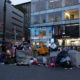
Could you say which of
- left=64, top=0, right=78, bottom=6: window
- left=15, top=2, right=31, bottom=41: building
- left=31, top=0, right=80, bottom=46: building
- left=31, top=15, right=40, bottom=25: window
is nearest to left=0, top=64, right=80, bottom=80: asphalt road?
left=31, top=0, right=80, bottom=46: building

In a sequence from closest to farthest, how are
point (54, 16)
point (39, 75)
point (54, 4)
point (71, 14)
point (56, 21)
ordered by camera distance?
point (39, 75) < point (71, 14) < point (56, 21) < point (54, 16) < point (54, 4)

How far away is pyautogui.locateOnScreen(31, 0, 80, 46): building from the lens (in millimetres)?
33031

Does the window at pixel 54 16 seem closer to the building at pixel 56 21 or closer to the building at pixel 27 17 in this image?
the building at pixel 56 21

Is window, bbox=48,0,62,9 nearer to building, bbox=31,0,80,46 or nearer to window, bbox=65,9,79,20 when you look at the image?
building, bbox=31,0,80,46

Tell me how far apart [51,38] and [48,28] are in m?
2.70

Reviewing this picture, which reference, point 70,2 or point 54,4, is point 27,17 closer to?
point 54,4

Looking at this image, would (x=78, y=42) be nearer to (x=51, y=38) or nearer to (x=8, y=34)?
(x=51, y=38)

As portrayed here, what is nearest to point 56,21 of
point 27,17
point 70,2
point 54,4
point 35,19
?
point 54,4

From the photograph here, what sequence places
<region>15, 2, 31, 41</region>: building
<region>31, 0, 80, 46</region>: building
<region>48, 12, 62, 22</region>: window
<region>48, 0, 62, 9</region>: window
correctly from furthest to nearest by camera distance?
<region>15, 2, 31, 41</region>: building
<region>48, 0, 62, 9</region>: window
<region>48, 12, 62, 22</region>: window
<region>31, 0, 80, 46</region>: building

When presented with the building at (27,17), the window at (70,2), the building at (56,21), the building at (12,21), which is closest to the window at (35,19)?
the building at (56,21)

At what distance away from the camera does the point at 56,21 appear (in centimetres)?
3600

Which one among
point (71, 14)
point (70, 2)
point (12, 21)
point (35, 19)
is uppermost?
point (12, 21)

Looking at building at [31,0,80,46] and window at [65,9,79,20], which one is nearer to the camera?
building at [31,0,80,46]

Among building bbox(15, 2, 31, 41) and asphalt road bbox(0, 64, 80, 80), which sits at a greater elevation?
building bbox(15, 2, 31, 41)
